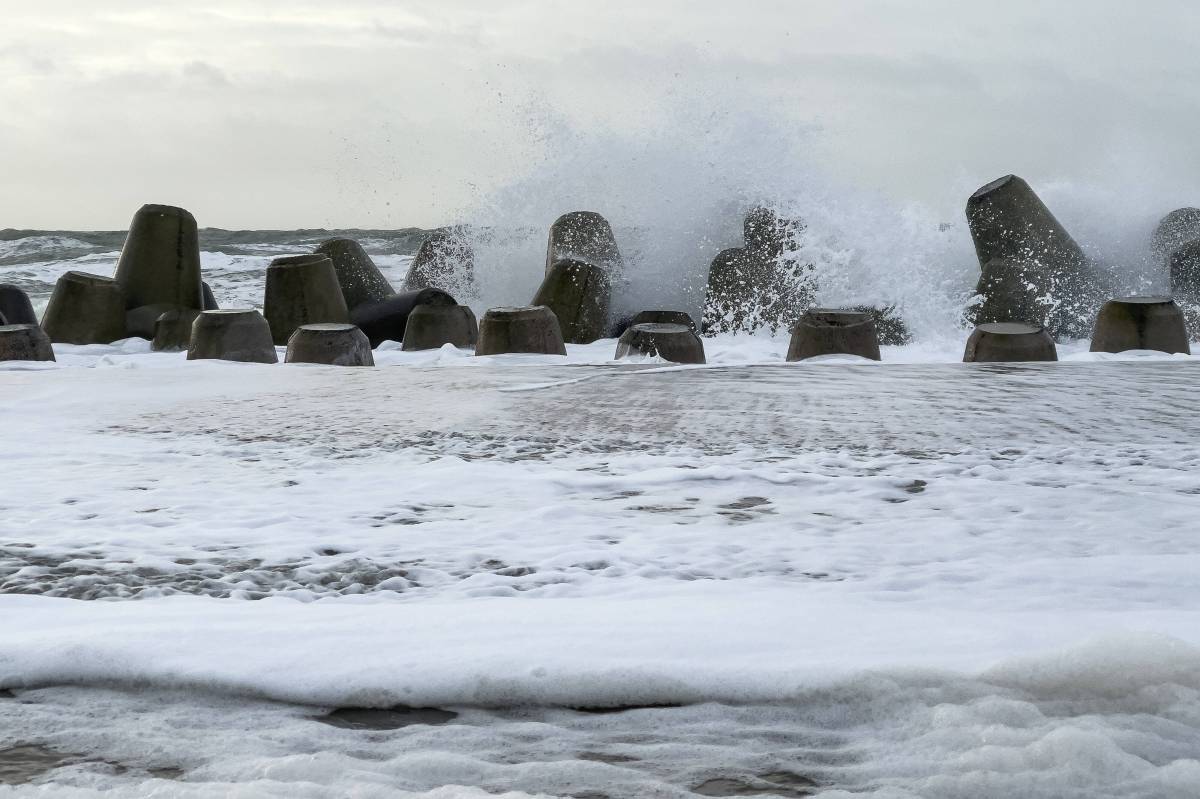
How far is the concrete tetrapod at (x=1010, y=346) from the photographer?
6.73 metres

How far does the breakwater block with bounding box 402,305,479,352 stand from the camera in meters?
9.16

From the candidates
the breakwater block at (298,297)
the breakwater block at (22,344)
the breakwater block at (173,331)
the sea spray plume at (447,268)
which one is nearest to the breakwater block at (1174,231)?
the sea spray plume at (447,268)

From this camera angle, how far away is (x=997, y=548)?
8.20ft

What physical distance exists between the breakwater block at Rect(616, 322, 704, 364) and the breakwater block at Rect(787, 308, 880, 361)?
69cm

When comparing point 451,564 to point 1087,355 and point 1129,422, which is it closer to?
point 1129,422

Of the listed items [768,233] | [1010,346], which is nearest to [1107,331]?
[1010,346]

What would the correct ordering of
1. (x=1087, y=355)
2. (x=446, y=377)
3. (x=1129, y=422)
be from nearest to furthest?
(x=1129, y=422) < (x=446, y=377) < (x=1087, y=355)

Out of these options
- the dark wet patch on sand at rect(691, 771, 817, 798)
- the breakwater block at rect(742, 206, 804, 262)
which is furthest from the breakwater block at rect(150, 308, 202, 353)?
the dark wet patch on sand at rect(691, 771, 817, 798)

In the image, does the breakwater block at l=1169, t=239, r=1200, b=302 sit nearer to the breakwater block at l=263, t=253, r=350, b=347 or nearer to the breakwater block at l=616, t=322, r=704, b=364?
the breakwater block at l=616, t=322, r=704, b=364

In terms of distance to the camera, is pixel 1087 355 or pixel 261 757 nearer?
pixel 261 757

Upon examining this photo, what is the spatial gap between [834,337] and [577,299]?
3.23 metres

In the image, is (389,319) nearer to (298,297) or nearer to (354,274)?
(298,297)

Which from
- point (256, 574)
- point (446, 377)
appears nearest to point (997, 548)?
point (256, 574)

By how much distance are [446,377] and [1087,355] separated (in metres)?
4.58
